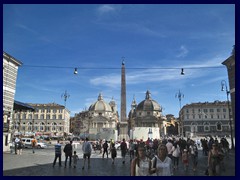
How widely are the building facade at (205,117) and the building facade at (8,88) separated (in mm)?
68728

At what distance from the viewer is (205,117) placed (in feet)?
269

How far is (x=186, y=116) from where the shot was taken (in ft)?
274

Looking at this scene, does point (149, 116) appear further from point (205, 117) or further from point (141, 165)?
point (141, 165)

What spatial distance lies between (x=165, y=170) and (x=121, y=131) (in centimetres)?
3642

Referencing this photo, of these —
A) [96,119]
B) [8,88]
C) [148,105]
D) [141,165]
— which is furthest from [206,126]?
[141,165]

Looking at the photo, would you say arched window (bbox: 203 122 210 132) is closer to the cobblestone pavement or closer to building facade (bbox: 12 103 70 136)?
building facade (bbox: 12 103 70 136)

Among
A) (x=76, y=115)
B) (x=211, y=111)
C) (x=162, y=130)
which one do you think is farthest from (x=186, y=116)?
(x=76, y=115)

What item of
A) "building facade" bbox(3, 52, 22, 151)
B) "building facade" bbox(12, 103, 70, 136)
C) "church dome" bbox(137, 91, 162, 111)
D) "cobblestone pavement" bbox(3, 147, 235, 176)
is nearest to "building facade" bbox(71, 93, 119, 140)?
"church dome" bbox(137, 91, 162, 111)

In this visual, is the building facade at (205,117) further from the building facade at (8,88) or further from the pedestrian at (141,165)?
the pedestrian at (141,165)

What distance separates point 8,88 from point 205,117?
73.8 m

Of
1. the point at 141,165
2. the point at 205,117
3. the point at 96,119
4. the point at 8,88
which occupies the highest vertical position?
the point at 8,88

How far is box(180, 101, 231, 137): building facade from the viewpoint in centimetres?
8094
